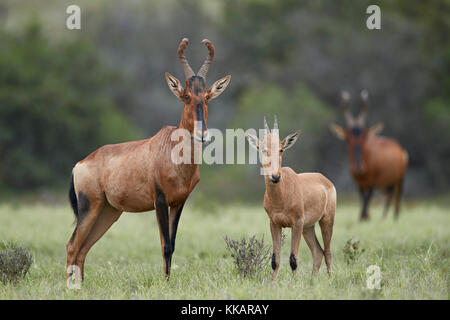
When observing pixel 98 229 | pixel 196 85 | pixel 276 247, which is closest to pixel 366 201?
pixel 276 247

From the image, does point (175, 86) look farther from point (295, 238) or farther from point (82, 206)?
point (295, 238)

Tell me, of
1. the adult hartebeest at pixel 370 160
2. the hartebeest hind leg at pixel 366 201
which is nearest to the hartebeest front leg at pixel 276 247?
the hartebeest hind leg at pixel 366 201

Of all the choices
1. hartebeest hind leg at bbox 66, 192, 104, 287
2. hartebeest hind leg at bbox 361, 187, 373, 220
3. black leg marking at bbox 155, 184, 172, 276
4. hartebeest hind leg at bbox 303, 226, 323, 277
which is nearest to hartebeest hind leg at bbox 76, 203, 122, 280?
hartebeest hind leg at bbox 66, 192, 104, 287

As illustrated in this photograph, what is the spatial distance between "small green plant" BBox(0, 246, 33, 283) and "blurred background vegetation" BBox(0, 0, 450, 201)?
14.3m

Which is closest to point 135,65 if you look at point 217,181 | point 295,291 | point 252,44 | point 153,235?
point 252,44

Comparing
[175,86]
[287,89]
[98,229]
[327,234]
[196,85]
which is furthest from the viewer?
[287,89]

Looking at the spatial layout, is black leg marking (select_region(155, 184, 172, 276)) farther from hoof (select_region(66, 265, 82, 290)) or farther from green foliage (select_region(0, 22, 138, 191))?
green foliage (select_region(0, 22, 138, 191))

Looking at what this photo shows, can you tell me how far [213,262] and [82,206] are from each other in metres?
2.19

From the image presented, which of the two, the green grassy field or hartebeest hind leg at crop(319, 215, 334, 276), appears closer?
the green grassy field

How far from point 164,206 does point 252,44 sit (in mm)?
23592

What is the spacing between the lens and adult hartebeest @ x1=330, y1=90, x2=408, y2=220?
1469 centimetres

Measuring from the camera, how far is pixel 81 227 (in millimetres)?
6828

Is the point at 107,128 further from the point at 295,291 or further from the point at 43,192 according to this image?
the point at 295,291

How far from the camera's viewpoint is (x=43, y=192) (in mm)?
21688
